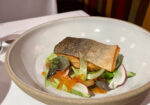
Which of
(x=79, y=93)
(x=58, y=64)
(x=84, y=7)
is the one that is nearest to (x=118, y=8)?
(x=84, y=7)

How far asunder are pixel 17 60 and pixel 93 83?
38 centimetres

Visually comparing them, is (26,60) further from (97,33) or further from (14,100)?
(97,33)

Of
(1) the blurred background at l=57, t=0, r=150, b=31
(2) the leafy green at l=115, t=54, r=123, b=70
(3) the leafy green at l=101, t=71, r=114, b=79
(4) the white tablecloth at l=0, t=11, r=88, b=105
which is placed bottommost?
(1) the blurred background at l=57, t=0, r=150, b=31

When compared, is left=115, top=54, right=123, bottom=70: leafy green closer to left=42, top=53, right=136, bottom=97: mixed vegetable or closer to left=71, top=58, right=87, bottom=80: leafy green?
left=42, top=53, right=136, bottom=97: mixed vegetable

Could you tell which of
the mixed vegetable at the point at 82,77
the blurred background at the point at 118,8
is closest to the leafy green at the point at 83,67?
the mixed vegetable at the point at 82,77

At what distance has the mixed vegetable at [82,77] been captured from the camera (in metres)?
0.74

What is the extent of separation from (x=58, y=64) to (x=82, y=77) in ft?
0.46

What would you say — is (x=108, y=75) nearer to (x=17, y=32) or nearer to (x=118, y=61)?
(x=118, y=61)

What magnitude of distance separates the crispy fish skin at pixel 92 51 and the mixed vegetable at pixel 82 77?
3cm

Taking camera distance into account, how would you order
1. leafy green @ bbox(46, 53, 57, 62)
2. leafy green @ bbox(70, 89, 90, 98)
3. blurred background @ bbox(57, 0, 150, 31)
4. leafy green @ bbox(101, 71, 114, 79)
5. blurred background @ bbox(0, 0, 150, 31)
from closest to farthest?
leafy green @ bbox(70, 89, 90, 98)
leafy green @ bbox(101, 71, 114, 79)
leafy green @ bbox(46, 53, 57, 62)
blurred background @ bbox(0, 0, 150, 31)
blurred background @ bbox(57, 0, 150, 31)

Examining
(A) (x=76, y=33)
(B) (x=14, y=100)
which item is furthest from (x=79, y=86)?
(A) (x=76, y=33)

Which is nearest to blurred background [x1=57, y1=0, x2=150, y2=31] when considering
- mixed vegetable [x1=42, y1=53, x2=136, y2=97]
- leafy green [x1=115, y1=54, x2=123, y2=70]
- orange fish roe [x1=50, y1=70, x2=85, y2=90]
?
leafy green [x1=115, y1=54, x2=123, y2=70]

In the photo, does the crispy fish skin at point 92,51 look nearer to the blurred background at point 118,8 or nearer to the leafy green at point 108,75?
the leafy green at point 108,75

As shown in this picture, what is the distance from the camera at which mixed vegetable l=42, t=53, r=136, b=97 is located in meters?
0.74
